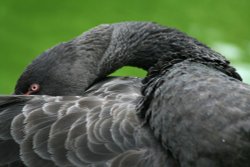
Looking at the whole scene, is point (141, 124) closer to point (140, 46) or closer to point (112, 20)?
point (140, 46)

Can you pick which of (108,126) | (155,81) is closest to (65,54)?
(155,81)

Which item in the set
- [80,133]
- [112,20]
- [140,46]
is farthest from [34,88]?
[112,20]

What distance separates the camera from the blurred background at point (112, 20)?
5.38 m

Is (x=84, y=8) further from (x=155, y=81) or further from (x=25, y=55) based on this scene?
(x=155, y=81)

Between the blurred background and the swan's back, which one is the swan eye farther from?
the blurred background

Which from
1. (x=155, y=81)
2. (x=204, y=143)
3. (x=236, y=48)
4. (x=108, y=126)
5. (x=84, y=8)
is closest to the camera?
(x=204, y=143)

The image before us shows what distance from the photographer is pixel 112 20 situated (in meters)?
5.73

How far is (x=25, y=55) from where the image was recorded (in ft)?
17.2

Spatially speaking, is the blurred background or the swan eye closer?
the swan eye

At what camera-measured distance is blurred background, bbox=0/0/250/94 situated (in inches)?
212

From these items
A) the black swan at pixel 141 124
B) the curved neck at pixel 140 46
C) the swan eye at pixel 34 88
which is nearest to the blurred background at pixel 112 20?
the curved neck at pixel 140 46

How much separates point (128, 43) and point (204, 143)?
120cm

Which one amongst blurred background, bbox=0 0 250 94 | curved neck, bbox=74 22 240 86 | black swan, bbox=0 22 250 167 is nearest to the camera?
black swan, bbox=0 22 250 167

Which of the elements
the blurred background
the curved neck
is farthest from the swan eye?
the blurred background
